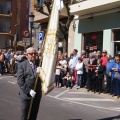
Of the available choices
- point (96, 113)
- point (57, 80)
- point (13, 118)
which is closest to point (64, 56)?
point (57, 80)

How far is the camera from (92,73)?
16.2 metres

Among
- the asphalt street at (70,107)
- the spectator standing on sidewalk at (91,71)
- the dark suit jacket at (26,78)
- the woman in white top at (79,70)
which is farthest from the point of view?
the woman in white top at (79,70)

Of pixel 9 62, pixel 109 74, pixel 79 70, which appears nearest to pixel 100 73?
pixel 109 74

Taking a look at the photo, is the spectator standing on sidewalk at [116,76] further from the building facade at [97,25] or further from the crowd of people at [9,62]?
the crowd of people at [9,62]

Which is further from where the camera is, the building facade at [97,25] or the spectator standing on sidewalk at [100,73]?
the building facade at [97,25]

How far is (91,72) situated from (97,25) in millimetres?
5456

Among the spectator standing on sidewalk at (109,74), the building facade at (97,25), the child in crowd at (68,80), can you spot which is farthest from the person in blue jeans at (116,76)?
the building facade at (97,25)

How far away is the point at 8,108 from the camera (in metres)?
10.6

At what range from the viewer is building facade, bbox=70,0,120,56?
19188 mm

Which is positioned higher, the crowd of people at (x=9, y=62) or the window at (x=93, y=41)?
the window at (x=93, y=41)

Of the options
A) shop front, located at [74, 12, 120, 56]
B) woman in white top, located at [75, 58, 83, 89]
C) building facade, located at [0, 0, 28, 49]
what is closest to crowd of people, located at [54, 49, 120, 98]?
woman in white top, located at [75, 58, 83, 89]

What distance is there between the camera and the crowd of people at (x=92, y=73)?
1484 cm

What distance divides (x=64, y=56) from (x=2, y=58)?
271 inches

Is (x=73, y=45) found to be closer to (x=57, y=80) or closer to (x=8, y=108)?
(x=57, y=80)
